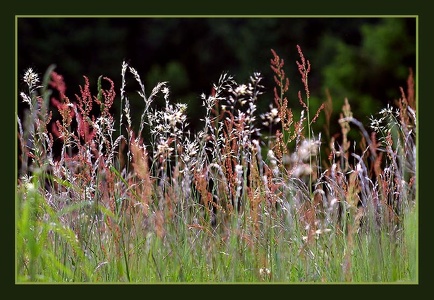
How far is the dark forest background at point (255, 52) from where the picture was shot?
22.3 feet

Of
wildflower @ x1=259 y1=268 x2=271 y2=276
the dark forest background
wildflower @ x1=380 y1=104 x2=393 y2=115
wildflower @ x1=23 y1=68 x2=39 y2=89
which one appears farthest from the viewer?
the dark forest background

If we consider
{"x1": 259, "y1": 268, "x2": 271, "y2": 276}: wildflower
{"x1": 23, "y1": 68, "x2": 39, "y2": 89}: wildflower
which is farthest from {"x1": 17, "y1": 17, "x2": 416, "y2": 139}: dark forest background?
{"x1": 259, "y1": 268, "x2": 271, "y2": 276}: wildflower

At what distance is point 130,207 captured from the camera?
3924 mm

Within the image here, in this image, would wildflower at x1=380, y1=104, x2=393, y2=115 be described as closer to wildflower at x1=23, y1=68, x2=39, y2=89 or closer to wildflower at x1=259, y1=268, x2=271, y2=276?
wildflower at x1=259, y1=268, x2=271, y2=276

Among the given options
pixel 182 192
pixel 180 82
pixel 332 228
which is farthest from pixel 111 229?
pixel 180 82

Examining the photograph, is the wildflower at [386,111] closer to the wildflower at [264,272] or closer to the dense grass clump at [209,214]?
the dense grass clump at [209,214]

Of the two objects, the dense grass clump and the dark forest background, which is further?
the dark forest background

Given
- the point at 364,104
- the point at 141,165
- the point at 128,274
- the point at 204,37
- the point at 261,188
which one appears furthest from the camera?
the point at 204,37

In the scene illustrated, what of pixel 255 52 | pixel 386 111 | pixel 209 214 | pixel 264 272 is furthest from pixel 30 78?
pixel 255 52

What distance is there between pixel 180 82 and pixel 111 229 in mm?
3781

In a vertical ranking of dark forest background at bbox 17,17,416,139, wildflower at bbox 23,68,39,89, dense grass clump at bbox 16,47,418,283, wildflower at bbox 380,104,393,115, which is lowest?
dense grass clump at bbox 16,47,418,283

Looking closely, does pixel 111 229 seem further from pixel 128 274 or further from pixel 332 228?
pixel 332 228

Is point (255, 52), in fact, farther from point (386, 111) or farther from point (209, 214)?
point (209, 214)

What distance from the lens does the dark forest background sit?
680 cm
